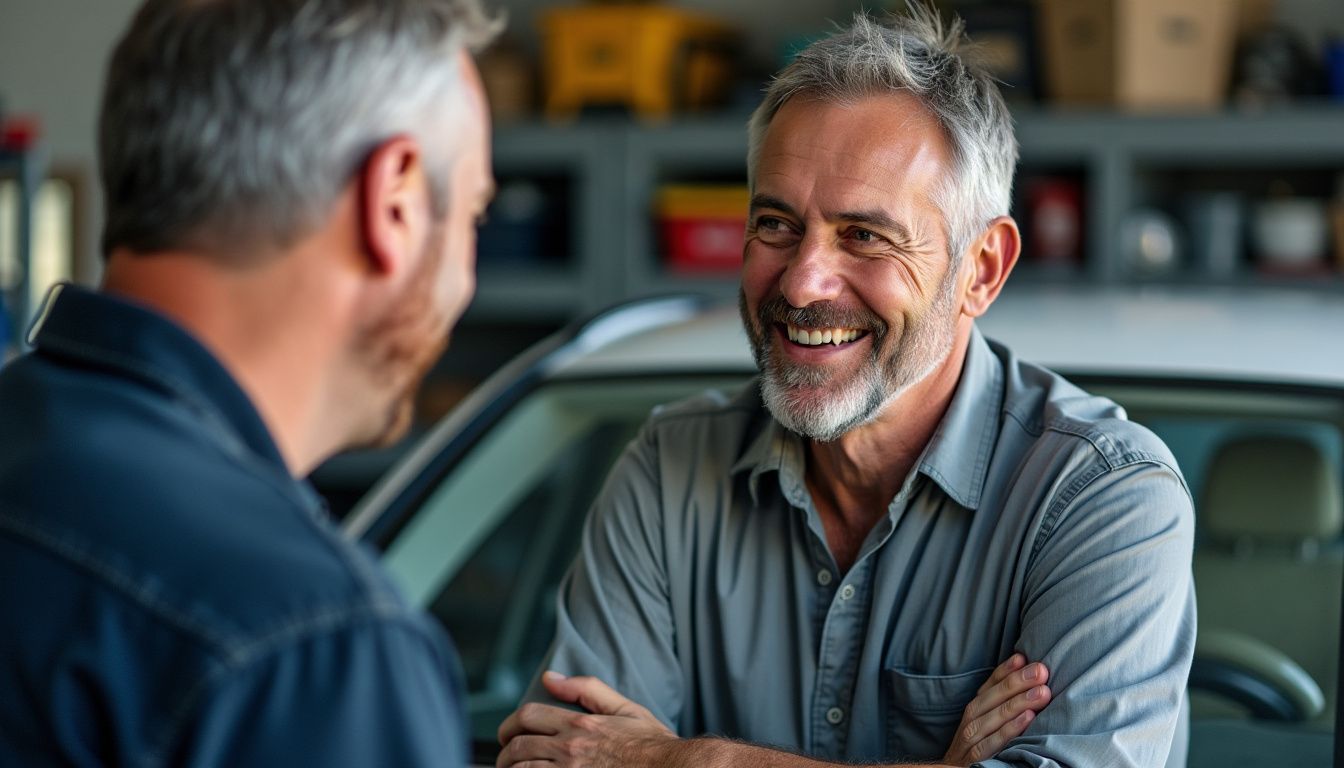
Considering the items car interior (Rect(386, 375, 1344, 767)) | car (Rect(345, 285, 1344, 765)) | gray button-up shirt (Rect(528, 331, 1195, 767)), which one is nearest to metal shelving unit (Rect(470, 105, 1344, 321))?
car (Rect(345, 285, 1344, 765))

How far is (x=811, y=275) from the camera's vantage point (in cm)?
178

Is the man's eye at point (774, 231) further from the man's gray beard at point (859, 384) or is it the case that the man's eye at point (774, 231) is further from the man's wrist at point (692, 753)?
the man's wrist at point (692, 753)

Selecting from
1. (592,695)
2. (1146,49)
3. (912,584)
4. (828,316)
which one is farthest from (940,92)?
(1146,49)

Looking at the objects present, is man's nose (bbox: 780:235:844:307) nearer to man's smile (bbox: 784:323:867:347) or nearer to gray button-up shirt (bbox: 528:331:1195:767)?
man's smile (bbox: 784:323:867:347)

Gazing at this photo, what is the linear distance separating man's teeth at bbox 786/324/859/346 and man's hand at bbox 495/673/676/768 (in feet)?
1.49

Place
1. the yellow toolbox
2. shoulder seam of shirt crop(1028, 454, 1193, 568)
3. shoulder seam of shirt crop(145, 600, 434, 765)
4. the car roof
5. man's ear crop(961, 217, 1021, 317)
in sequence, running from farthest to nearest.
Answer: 1. the yellow toolbox
2. the car roof
3. man's ear crop(961, 217, 1021, 317)
4. shoulder seam of shirt crop(1028, 454, 1193, 568)
5. shoulder seam of shirt crop(145, 600, 434, 765)

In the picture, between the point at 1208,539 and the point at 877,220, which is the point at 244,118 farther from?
the point at 1208,539

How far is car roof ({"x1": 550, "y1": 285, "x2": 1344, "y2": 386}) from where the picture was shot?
216cm

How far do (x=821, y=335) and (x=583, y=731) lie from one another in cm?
52

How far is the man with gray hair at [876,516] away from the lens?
1.63 metres

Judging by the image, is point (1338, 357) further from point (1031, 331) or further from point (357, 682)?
point (357, 682)

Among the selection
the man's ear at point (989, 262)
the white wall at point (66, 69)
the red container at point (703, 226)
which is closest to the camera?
→ the man's ear at point (989, 262)

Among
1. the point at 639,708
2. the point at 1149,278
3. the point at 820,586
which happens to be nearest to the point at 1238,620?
the point at 820,586

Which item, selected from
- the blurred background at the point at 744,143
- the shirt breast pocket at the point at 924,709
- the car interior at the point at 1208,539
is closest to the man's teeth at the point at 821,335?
the shirt breast pocket at the point at 924,709
